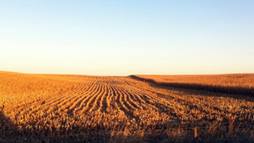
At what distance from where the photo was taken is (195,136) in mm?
10422

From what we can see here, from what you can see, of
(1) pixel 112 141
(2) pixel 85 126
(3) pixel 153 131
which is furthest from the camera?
(2) pixel 85 126

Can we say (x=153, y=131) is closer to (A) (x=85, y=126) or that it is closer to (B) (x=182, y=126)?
(B) (x=182, y=126)

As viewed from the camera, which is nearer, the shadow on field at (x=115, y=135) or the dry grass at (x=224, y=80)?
the shadow on field at (x=115, y=135)

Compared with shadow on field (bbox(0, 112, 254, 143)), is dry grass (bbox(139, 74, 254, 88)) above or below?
above

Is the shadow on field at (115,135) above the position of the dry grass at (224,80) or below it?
below

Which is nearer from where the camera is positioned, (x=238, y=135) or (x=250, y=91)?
(x=238, y=135)

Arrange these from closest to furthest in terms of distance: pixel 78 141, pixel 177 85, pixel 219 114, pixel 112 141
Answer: pixel 112 141 → pixel 78 141 → pixel 219 114 → pixel 177 85

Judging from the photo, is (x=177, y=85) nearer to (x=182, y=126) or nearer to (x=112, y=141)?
(x=182, y=126)

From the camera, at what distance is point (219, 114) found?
54.4ft

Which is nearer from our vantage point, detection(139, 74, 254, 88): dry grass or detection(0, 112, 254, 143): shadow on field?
detection(0, 112, 254, 143): shadow on field

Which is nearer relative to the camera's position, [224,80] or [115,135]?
[115,135]

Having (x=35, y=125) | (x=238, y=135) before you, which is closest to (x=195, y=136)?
(x=238, y=135)

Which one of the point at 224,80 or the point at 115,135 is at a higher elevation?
the point at 224,80

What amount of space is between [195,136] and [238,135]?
1.53 m
